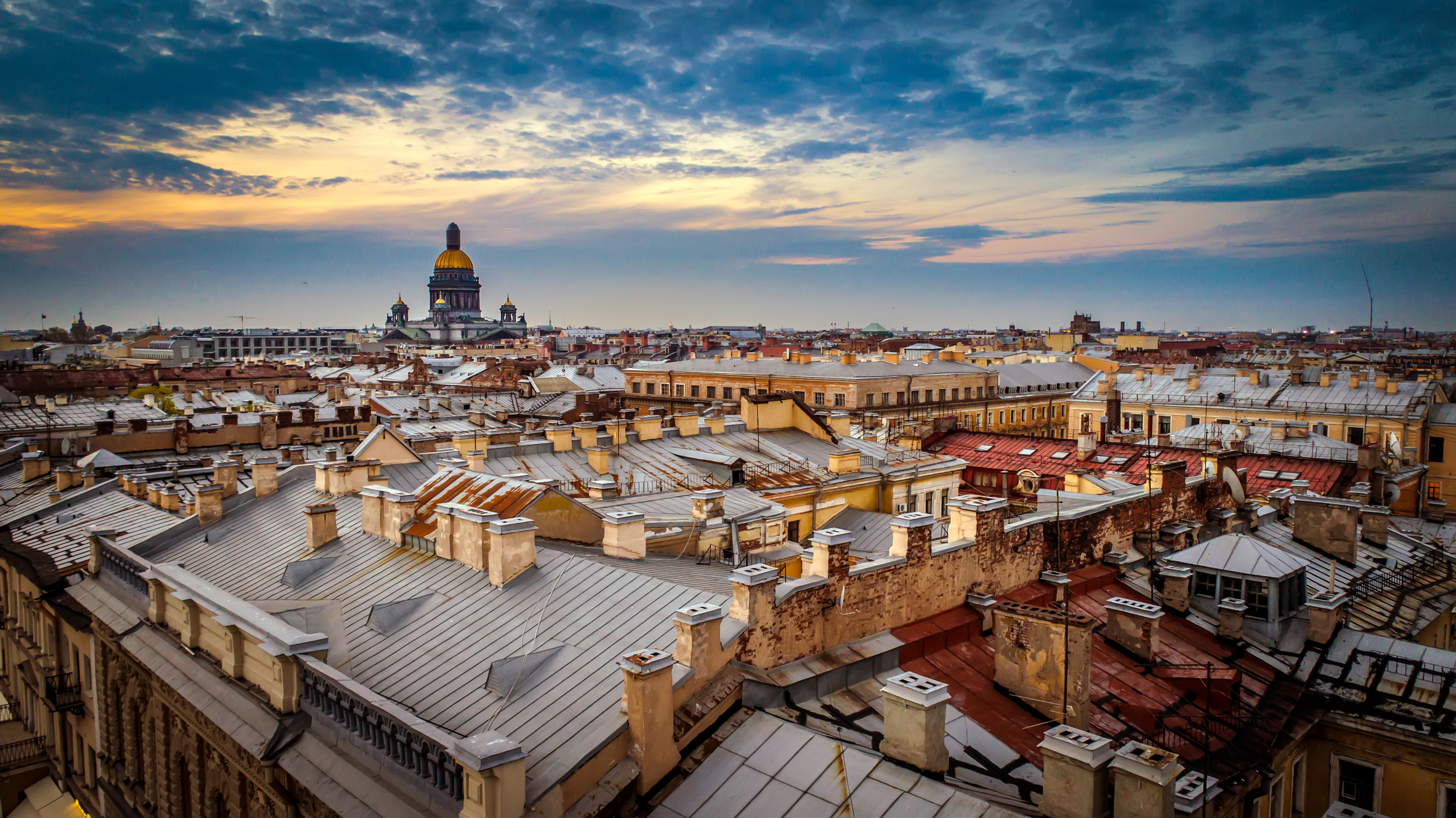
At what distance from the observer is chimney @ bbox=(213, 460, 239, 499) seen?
19953mm

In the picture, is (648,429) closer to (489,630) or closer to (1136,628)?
(489,630)

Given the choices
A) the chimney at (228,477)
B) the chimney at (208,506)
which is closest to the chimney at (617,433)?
the chimney at (228,477)

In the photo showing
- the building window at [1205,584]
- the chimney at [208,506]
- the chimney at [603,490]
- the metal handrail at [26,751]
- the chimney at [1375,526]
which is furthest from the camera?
the metal handrail at [26,751]

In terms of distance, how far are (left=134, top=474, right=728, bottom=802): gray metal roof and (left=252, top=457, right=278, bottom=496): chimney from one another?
4234 millimetres

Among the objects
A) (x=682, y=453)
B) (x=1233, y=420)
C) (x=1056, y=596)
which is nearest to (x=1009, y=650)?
(x=1056, y=596)

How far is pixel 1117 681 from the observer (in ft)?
41.7

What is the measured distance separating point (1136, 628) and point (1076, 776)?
6.26m

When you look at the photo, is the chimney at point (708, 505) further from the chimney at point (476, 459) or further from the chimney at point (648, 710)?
the chimney at point (648, 710)

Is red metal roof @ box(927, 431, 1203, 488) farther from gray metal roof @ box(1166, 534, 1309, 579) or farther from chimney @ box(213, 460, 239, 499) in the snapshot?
chimney @ box(213, 460, 239, 499)

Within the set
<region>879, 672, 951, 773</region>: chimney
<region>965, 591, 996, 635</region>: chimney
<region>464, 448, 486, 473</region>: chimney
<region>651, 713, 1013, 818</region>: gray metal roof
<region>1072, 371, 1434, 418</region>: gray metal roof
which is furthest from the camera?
<region>1072, 371, 1434, 418</region>: gray metal roof


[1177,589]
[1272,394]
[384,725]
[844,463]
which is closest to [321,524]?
[384,725]

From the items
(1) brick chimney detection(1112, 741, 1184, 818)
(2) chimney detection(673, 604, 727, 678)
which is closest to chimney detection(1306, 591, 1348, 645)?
(1) brick chimney detection(1112, 741, 1184, 818)

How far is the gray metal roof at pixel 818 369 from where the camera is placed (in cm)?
6166

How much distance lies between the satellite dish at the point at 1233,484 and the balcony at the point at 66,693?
27.3m
